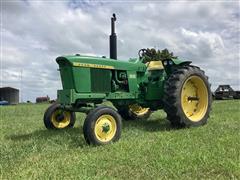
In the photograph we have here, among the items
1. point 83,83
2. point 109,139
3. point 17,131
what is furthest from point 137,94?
point 17,131

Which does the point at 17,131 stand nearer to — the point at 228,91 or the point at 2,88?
the point at 228,91

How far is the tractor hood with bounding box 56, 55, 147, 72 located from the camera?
7815mm

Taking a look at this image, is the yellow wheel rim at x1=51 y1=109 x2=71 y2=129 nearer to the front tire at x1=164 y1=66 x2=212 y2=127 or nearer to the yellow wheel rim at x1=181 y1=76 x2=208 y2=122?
the front tire at x1=164 y1=66 x2=212 y2=127

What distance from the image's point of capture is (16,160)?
5.84 m

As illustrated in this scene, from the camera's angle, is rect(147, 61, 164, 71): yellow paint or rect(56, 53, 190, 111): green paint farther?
rect(147, 61, 164, 71): yellow paint

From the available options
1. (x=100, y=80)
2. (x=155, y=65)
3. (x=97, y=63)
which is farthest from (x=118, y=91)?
(x=155, y=65)

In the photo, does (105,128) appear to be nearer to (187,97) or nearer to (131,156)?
(131,156)

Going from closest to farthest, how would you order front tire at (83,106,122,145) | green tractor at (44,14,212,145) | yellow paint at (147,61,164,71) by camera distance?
front tire at (83,106,122,145) < green tractor at (44,14,212,145) < yellow paint at (147,61,164,71)

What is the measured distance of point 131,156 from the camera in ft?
18.9

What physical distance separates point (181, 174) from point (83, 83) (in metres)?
3.75

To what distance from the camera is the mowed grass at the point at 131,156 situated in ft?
15.9

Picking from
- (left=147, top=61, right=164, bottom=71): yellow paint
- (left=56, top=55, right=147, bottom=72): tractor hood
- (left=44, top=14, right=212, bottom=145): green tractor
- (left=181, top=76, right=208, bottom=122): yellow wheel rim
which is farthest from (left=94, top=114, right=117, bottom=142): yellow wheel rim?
(left=147, top=61, right=164, bottom=71): yellow paint

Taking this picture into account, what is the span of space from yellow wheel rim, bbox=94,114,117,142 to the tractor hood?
4.34ft

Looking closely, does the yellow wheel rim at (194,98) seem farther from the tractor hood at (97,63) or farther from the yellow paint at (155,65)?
the tractor hood at (97,63)
